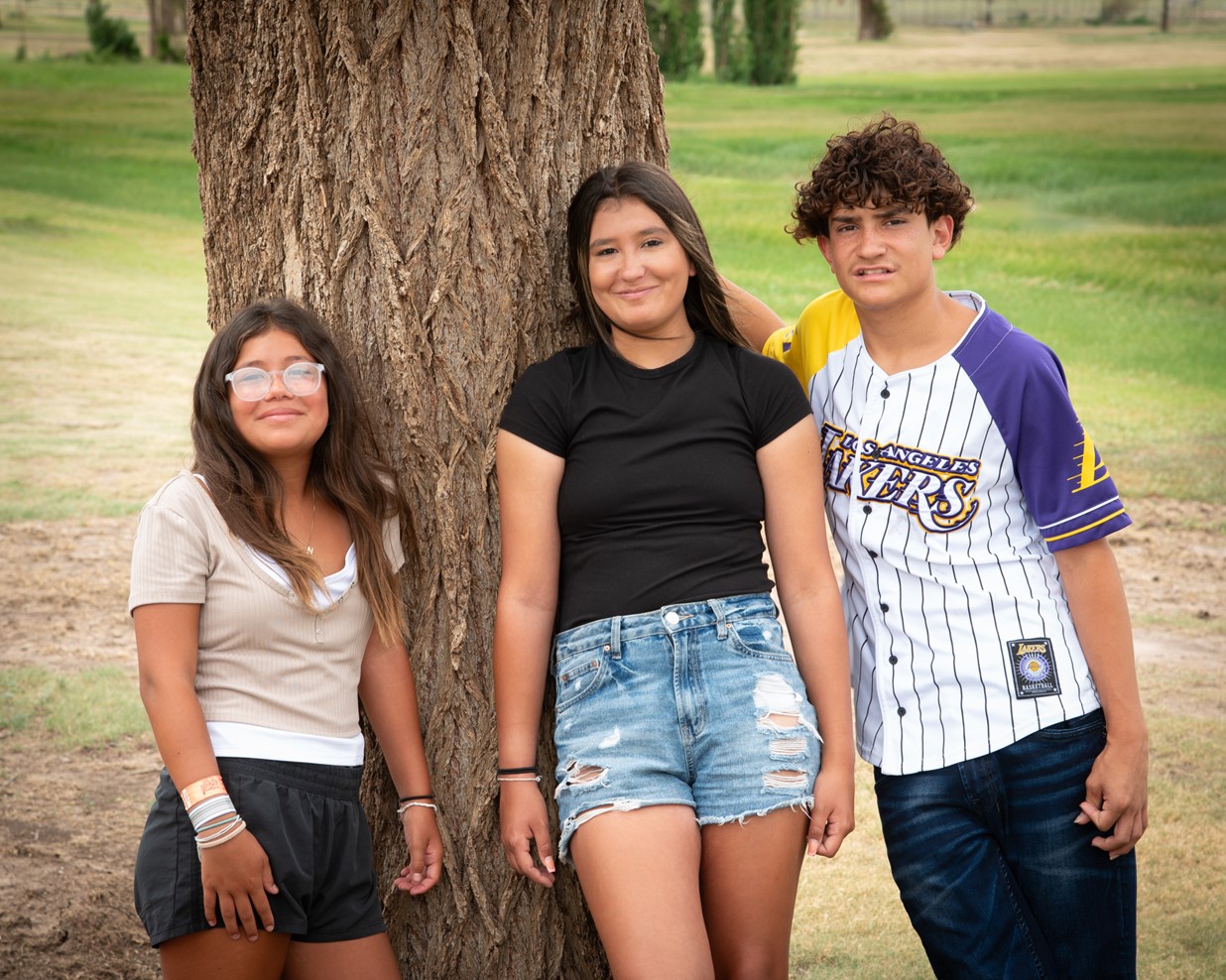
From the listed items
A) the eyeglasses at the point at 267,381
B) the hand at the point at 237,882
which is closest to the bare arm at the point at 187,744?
the hand at the point at 237,882

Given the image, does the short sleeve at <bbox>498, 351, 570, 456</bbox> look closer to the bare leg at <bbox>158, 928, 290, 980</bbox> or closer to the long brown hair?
the long brown hair

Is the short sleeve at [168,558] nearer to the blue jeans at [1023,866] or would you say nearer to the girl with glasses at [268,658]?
the girl with glasses at [268,658]

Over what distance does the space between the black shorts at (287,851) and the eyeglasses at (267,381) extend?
59cm

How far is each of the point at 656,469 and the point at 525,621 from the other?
34cm

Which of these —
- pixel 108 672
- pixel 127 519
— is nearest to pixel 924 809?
pixel 108 672

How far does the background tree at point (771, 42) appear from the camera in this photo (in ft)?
64.5

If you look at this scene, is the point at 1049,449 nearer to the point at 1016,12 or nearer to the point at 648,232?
the point at 648,232

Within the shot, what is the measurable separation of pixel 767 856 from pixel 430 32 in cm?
151

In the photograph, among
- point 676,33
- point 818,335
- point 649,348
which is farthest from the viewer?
point 676,33

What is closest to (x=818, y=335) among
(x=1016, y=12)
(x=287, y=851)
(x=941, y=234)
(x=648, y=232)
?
(x=941, y=234)

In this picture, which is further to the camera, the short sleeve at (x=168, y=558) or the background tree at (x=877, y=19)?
the background tree at (x=877, y=19)

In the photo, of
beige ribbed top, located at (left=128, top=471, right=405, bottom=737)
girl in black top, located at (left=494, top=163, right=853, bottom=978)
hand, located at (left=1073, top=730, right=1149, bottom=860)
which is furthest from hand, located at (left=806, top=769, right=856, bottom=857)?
beige ribbed top, located at (left=128, top=471, right=405, bottom=737)

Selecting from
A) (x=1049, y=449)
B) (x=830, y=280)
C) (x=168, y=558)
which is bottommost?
(x=830, y=280)

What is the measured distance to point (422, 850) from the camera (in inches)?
93.7
